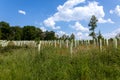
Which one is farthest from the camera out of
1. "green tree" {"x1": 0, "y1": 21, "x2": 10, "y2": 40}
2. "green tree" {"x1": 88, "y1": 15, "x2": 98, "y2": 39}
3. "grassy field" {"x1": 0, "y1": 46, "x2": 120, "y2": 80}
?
"green tree" {"x1": 0, "y1": 21, "x2": 10, "y2": 40}

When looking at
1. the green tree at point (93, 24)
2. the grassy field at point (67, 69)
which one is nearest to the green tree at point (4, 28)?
the green tree at point (93, 24)

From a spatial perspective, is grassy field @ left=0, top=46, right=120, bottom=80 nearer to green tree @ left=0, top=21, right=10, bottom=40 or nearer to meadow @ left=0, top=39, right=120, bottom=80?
meadow @ left=0, top=39, right=120, bottom=80

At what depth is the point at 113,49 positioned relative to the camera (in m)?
12.1

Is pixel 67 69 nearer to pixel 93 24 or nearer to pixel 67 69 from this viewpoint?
pixel 67 69

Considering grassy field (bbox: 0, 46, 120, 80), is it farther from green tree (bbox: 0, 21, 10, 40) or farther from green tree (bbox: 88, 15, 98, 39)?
green tree (bbox: 0, 21, 10, 40)

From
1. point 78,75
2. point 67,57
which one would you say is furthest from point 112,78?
point 67,57

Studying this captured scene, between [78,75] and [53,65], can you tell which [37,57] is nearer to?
[53,65]

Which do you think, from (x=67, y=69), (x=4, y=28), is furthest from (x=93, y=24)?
(x=4, y=28)

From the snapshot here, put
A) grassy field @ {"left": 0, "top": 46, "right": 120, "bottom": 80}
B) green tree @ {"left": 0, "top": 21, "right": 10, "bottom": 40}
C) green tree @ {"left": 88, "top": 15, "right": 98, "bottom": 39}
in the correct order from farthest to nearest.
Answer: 1. green tree @ {"left": 0, "top": 21, "right": 10, "bottom": 40}
2. green tree @ {"left": 88, "top": 15, "right": 98, "bottom": 39}
3. grassy field @ {"left": 0, "top": 46, "right": 120, "bottom": 80}

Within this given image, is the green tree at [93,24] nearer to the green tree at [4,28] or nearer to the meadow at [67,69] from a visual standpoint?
the meadow at [67,69]

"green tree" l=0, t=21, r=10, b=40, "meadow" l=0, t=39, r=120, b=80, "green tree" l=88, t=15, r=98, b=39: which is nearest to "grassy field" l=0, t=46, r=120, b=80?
"meadow" l=0, t=39, r=120, b=80

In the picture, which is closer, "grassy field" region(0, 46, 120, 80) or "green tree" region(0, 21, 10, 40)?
"grassy field" region(0, 46, 120, 80)

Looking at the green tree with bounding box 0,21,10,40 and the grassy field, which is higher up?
the green tree with bounding box 0,21,10,40

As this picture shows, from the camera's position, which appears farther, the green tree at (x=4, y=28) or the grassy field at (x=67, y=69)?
the green tree at (x=4, y=28)
